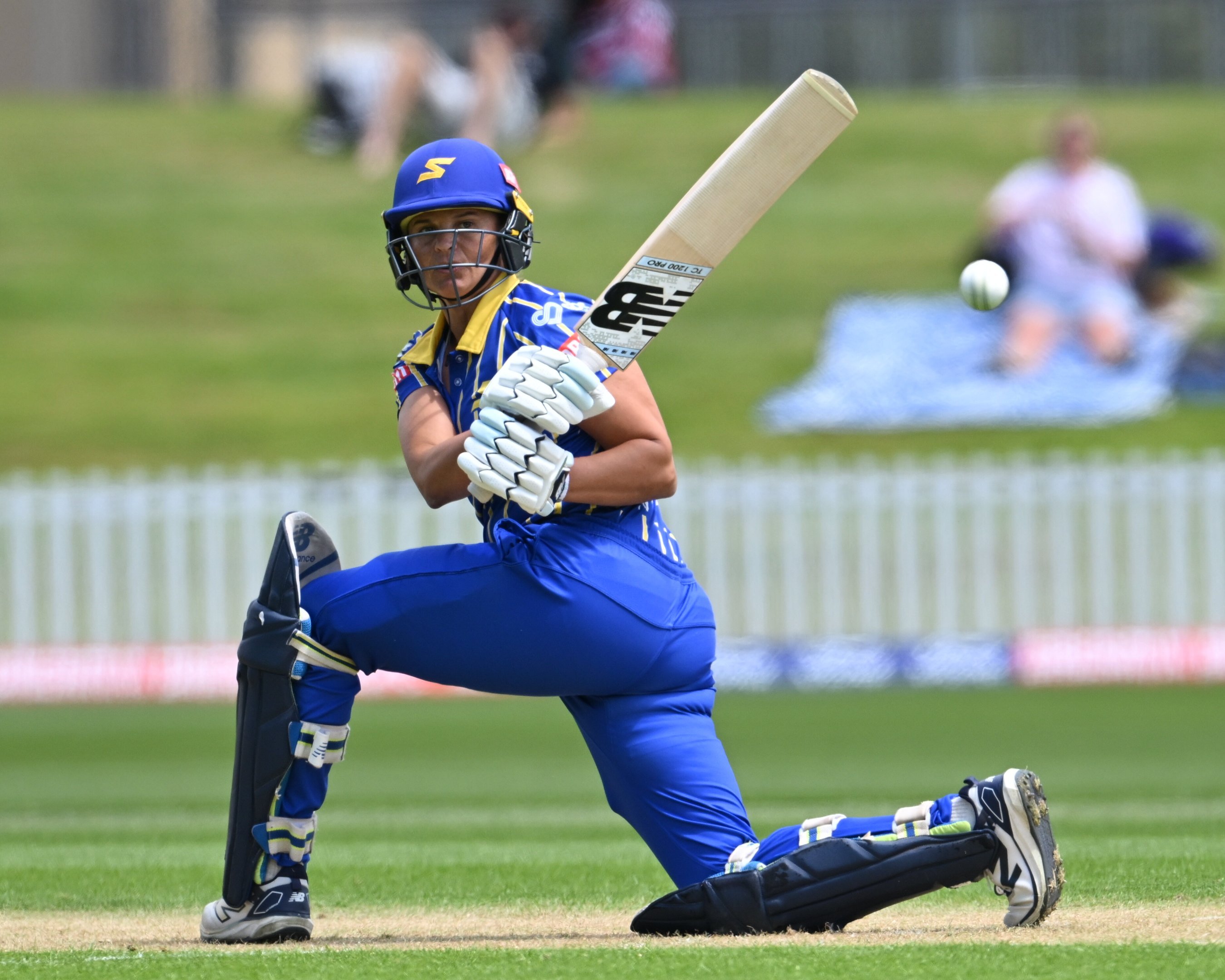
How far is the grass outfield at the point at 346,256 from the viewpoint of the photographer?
680 inches

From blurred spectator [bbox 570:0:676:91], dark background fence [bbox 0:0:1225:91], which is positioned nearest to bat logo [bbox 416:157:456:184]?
blurred spectator [bbox 570:0:676:91]

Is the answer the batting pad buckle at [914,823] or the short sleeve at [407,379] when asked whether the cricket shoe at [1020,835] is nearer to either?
the batting pad buckle at [914,823]

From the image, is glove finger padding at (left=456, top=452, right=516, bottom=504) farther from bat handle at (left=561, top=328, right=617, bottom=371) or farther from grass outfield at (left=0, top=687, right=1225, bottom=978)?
grass outfield at (left=0, top=687, right=1225, bottom=978)

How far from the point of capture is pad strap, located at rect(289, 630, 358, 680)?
4.18 meters

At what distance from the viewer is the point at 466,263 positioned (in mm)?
4246

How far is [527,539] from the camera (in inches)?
164

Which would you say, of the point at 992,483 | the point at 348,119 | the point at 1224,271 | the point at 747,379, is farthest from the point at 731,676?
the point at 348,119

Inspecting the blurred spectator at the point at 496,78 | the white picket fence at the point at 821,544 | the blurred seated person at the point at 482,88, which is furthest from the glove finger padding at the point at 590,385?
the blurred seated person at the point at 482,88

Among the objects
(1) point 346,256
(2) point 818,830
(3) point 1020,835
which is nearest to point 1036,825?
(3) point 1020,835

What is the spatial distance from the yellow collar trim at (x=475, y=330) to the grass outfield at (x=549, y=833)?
128 cm

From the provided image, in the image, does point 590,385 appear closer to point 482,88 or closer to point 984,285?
point 984,285

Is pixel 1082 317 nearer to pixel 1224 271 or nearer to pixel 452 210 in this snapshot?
pixel 1224 271

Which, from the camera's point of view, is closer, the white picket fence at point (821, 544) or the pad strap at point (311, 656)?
the pad strap at point (311, 656)

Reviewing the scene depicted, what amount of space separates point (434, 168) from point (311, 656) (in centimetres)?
109
